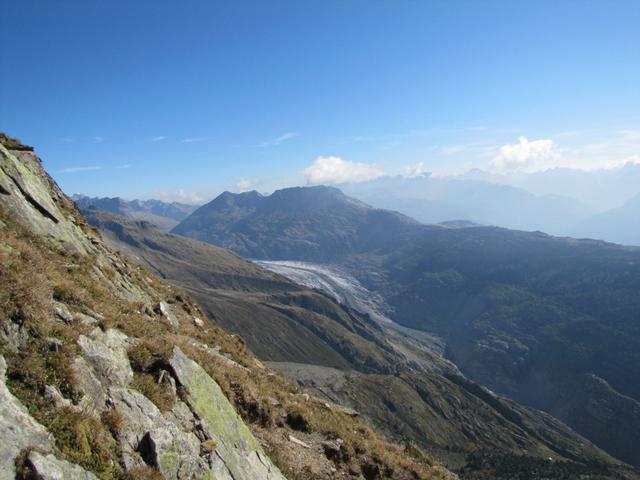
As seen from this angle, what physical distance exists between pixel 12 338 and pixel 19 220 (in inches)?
473

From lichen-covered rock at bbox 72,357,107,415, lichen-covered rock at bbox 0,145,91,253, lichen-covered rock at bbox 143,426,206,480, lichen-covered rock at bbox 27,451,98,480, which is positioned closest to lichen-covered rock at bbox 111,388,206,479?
lichen-covered rock at bbox 143,426,206,480

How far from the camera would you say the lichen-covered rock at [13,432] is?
7.55m

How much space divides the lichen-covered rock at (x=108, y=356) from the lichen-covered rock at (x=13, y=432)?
2403 millimetres

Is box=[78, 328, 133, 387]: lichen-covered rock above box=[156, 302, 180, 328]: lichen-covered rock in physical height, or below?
above

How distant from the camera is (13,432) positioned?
8102 mm

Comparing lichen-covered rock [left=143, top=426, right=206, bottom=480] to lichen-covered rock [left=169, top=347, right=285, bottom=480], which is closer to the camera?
lichen-covered rock [left=143, top=426, right=206, bottom=480]

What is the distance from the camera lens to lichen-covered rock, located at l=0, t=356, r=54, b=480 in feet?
24.8

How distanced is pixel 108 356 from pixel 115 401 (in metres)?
1.75

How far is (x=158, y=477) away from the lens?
962 cm

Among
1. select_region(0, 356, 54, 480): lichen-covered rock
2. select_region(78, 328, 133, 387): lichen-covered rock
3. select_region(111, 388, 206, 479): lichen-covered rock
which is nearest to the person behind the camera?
select_region(0, 356, 54, 480): lichen-covered rock

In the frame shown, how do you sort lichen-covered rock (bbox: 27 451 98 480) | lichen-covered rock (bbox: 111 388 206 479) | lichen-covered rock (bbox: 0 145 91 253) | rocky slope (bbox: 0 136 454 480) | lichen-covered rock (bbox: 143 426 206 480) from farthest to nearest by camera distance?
lichen-covered rock (bbox: 0 145 91 253) → lichen-covered rock (bbox: 143 426 206 480) → lichen-covered rock (bbox: 111 388 206 479) → rocky slope (bbox: 0 136 454 480) → lichen-covered rock (bbox: 27 451 98 480)

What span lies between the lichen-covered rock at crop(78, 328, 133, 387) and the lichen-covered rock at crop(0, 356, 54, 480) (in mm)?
2403

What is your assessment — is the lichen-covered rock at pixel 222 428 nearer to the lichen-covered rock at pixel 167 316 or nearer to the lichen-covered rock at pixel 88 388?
the lichen-covered rock at pixel 88 388

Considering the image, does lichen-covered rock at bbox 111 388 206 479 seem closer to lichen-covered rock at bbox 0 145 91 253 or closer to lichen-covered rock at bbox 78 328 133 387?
lichen-covered rock at bbox 78 328 133 387
